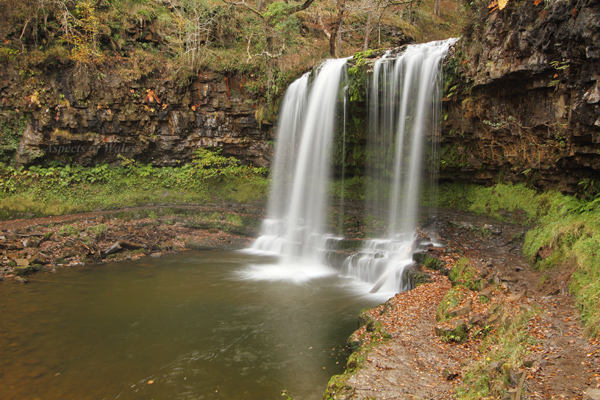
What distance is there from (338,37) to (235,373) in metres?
19.6

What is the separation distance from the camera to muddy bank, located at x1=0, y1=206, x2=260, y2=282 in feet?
36.6

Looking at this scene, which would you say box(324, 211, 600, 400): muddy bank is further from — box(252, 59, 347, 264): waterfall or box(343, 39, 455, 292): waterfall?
box(252, 59, 347, 264): waterfall

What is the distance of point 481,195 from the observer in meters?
12.7

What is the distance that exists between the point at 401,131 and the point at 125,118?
12710mm

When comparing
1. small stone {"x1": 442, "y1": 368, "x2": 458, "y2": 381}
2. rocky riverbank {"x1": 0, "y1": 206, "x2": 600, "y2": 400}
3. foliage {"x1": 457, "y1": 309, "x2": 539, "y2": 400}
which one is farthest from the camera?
small stone {"x1": 442, "y1": 368, "x2": 458, "y2": 381}

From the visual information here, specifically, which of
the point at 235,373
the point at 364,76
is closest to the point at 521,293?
the point at 235,373

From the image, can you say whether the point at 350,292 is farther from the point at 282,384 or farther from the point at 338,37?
the point at 338,37

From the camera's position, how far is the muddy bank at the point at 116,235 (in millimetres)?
11164

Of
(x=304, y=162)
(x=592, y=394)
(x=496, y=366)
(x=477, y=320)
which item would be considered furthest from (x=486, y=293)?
(x=304, y=162)

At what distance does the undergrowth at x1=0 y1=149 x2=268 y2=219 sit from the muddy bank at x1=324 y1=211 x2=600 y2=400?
38.6ft

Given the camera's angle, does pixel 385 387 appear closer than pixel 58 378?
Yes

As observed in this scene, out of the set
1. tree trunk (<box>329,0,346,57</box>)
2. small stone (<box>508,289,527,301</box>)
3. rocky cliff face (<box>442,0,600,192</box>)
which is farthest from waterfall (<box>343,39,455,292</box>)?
tree trunk (<box>329,0,346,57</box>)

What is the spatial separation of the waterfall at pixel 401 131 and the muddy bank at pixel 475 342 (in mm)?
3033

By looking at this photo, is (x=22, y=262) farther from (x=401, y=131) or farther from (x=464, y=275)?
(x=401, y=131)
